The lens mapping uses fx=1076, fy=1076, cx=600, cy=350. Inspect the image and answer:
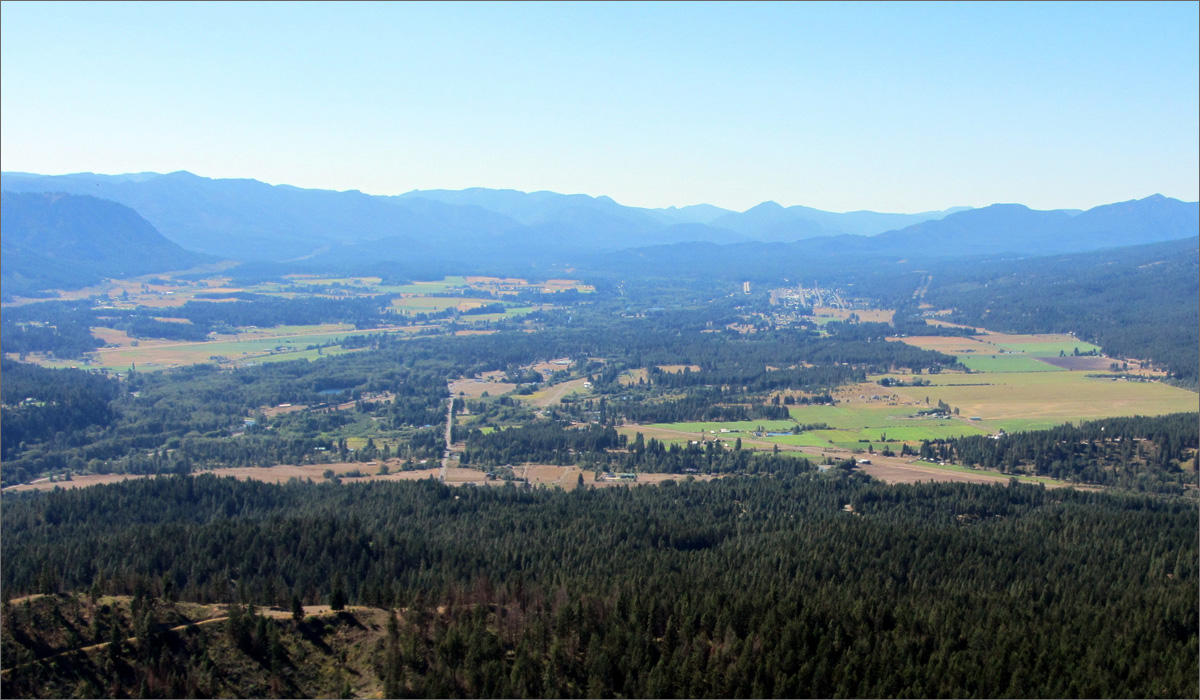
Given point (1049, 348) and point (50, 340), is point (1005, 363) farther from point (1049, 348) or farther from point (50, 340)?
point (50, 340)

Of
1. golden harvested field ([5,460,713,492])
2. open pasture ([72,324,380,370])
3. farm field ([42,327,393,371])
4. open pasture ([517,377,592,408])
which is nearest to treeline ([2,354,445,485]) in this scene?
golden harvested field ([5,460,713,492])

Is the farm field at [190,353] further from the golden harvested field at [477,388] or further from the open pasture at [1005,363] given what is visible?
the open pasture at [1005,363]

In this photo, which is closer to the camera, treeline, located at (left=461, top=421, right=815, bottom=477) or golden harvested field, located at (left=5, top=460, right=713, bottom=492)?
golden harvested field, located at (left=5, top=460, right=713, bottom=492)

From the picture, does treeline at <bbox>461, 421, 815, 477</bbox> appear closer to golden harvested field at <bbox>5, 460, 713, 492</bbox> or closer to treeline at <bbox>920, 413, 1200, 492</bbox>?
A: golden harvested field at <bbox>5, 460, 713, 492</bbox>

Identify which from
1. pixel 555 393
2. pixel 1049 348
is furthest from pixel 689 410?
pixel 1049 348

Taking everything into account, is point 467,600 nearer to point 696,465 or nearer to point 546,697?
point 546,697

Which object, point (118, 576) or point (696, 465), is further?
point (696, 465)

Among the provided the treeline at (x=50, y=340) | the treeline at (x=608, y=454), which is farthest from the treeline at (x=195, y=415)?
the treeline at (x=50, y=340)

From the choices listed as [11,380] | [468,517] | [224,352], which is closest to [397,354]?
[224,352]
